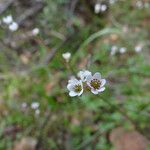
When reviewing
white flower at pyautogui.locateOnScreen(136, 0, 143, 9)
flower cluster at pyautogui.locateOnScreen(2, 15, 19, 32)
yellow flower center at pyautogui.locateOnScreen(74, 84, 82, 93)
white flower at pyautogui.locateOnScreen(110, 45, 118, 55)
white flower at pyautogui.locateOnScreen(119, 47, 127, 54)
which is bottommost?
yellow flower center at pyautogui.locateOnScreen(74, 84, 82, 93)

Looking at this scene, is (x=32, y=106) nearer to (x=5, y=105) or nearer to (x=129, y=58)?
(x=5, y=105)

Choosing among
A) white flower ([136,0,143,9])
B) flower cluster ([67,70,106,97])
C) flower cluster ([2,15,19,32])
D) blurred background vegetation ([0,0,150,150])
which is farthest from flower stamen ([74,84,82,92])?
white flower ([136,0,143,9])

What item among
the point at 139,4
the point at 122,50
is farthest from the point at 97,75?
the point at 139,4

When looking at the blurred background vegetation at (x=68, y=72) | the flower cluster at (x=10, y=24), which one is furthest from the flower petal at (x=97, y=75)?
the flower cluster at (x=10, y=24)

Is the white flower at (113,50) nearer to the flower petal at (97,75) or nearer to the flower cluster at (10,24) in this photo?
the flower cluster at (10,24)

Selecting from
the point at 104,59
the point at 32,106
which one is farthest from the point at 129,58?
the point at 32,106

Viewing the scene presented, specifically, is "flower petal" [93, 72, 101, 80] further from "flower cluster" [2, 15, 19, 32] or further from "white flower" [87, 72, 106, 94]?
"flower cluster" [2, 15, 19, 32]
